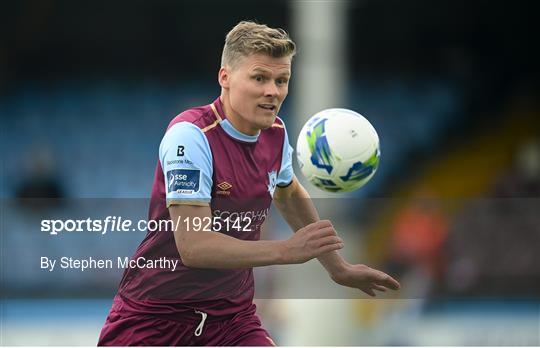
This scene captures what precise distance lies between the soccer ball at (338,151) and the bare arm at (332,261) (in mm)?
298

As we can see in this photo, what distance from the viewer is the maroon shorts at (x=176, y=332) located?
436cm

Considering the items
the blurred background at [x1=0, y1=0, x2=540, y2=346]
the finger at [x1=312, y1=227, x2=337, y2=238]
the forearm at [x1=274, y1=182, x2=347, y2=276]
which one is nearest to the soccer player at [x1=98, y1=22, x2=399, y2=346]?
the finger at [x1=312, y1=227, x2=337, y2=238]

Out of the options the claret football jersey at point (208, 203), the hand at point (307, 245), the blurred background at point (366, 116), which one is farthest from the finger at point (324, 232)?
the blurred background at point (366, 116)

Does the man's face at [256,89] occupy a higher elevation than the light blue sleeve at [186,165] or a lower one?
higher

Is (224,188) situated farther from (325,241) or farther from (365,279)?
(365,279)

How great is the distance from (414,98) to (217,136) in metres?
10.7

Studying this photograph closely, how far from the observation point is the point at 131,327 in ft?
14.4

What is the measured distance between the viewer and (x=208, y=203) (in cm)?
415

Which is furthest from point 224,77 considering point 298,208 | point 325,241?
point 325,241

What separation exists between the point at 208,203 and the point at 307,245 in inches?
18.8

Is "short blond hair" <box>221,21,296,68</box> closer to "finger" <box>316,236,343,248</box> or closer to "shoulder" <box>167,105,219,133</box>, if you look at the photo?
"shoulder" <box>167,105,219,133</box>

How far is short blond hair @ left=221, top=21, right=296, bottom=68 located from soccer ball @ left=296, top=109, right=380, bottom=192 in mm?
393

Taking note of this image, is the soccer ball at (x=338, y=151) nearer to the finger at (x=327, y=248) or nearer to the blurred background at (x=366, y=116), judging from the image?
the finger at (x=327, y=248)

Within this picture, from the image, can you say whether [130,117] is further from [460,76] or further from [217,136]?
[217,136]
